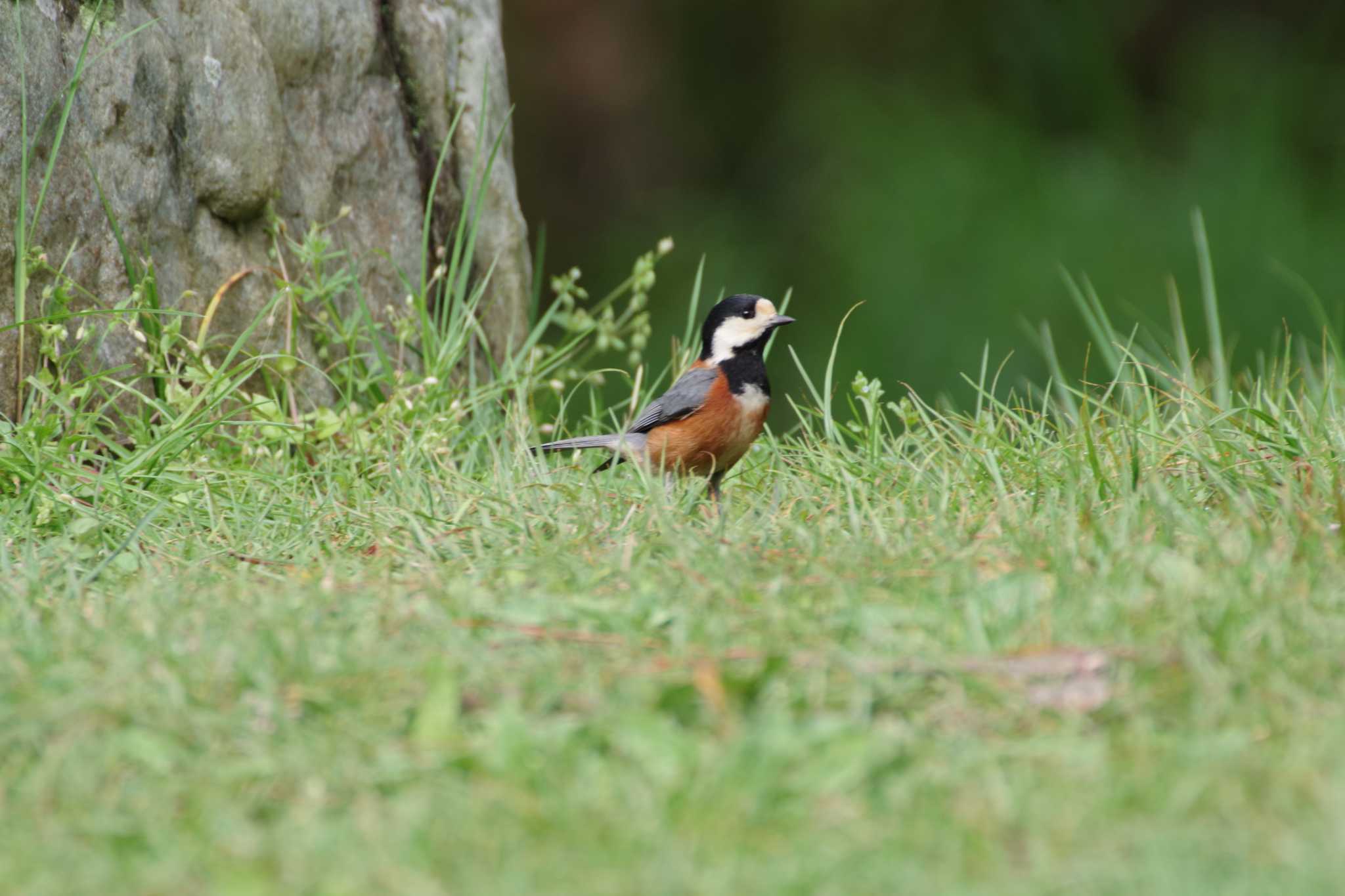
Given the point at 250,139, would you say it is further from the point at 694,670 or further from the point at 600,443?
the point at 694,670

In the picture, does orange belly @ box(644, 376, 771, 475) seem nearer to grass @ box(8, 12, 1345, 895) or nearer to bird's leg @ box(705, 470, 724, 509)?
bird's leg @ box(705, 470, 724, 509)

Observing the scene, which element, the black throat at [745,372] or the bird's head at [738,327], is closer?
the black throat at [745,372]

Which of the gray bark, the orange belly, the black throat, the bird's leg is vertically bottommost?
the bird's leg

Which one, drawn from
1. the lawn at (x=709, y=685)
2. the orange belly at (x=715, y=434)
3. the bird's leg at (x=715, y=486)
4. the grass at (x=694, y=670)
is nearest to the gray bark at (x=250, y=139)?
the grass at (x=694, y=670)

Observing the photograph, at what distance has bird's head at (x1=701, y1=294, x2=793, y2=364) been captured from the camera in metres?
3.96

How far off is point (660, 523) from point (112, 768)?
3.83 ft

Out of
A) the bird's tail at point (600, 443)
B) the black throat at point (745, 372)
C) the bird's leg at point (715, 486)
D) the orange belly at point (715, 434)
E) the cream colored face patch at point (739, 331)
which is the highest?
the cream colored face patch at point (739, 331)

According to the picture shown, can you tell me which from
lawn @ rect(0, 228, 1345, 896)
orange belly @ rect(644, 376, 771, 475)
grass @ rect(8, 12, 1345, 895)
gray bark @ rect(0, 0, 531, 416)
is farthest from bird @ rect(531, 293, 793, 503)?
gray bark @ rect(0, 0, 531, 416)

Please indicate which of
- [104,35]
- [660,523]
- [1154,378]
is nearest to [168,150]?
[104,35]

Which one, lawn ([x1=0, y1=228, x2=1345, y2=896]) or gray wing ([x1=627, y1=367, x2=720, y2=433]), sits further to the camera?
gray wing ([x1=627, y1=367, x2=720, y2=433])

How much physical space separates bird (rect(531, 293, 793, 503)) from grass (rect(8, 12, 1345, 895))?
0.75 ft

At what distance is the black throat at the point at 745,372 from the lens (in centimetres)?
378

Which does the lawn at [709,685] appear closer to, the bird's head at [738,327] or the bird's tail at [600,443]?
the bird's tail at [600,443]

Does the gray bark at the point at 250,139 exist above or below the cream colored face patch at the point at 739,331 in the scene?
above
